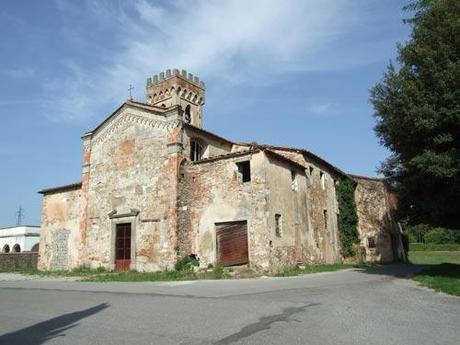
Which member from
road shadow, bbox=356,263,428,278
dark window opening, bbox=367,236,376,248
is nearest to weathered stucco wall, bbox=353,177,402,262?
dark window opening, bbox=367,236,376,248

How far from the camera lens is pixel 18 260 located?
1215 inches

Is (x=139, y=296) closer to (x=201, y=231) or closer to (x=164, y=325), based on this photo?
(x=164, y=325)

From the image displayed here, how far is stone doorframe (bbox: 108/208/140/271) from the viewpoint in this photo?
21984mm

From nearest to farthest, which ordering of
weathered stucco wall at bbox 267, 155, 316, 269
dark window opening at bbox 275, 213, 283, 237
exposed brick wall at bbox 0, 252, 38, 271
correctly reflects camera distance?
1. weathered stucco wall at bbox 267, 155, 316, 269
2. dark window opening at bbox 275, 213, 283, 237
3. exposed brick wall at bbox 0, 252, 38, 271

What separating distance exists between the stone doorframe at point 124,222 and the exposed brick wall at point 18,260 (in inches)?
432

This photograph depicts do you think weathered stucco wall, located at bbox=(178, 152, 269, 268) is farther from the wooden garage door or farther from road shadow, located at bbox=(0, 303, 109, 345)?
road shadow, located at bbox=(0, 303, 109, 345)

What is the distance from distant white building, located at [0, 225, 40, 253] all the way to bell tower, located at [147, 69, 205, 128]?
25169 mm

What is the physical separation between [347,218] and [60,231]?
19683 mm

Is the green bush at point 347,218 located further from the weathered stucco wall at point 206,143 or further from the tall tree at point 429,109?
the tall tree at point 429,109

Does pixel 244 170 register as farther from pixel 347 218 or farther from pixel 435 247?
pixel 435 247

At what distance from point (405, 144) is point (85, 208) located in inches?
744

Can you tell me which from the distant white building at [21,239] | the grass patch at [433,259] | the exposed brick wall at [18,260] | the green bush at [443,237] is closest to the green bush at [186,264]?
the exposed brick wall at [18,260]

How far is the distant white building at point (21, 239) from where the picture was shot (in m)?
49.6

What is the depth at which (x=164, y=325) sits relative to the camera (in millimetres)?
7047
